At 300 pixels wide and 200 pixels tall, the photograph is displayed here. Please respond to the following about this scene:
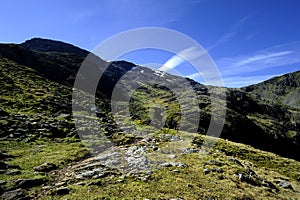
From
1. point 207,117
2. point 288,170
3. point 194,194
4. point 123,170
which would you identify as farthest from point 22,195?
point 207,117

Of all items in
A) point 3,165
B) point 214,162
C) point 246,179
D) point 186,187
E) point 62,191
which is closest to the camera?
point 62,191

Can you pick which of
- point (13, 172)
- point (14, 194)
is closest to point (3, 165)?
point (13, 172)

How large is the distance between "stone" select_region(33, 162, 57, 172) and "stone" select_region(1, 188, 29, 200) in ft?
15.8

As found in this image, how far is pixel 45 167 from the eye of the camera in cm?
2322

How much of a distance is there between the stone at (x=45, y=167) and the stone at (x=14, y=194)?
4.82 meters

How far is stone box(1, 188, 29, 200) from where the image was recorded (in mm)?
16594

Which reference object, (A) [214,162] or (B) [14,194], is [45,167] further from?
(A) [214,162]

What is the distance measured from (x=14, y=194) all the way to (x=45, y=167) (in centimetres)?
613

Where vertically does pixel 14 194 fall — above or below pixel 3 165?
below

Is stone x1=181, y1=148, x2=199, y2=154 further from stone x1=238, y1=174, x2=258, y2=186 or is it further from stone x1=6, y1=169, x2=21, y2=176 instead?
stone x1=6, y1=169, x2=21, y2=176

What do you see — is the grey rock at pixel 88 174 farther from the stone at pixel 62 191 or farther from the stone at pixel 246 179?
the stone at pixel 246 179

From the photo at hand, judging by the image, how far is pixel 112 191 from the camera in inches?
703

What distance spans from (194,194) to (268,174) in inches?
601

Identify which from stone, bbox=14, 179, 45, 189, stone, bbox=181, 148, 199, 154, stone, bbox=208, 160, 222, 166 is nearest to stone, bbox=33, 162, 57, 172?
stone, bbox=14, 179, 45, 189
